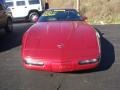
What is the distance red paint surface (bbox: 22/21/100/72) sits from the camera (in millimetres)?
7371

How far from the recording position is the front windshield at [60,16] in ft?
33.7

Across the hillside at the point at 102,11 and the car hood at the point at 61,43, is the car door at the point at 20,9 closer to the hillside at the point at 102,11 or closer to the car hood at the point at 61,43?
the hillside at the point at 102,11

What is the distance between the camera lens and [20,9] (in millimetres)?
24859

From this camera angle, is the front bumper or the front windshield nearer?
the front bumper

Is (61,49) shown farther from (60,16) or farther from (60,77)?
(60,16)

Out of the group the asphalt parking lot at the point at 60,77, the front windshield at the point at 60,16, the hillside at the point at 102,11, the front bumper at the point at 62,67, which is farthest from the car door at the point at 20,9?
the front bumper at the point at 62,67

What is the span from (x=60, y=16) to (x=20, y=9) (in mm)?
14816

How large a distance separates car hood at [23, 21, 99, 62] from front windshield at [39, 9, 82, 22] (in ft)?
4.09

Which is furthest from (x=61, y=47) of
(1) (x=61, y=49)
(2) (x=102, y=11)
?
(2) (x=102, y=11)

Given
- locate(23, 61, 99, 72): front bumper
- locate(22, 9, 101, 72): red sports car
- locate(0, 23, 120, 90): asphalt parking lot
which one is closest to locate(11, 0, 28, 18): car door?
locate(0, 23, 120, 90): asphalt parking lot

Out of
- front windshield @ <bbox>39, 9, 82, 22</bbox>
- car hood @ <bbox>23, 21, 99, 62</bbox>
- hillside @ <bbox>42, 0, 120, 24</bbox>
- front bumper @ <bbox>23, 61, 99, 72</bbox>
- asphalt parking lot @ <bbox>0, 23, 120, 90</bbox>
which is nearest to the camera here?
asphalt parking lot @ <bbox>0, 23, 120, 90</bbox>

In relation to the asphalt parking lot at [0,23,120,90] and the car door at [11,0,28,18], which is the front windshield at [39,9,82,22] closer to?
the asphalt parking lot at [0,23,120,90]

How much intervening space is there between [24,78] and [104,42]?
15.8ft

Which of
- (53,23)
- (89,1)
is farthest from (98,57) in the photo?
(89,1)
